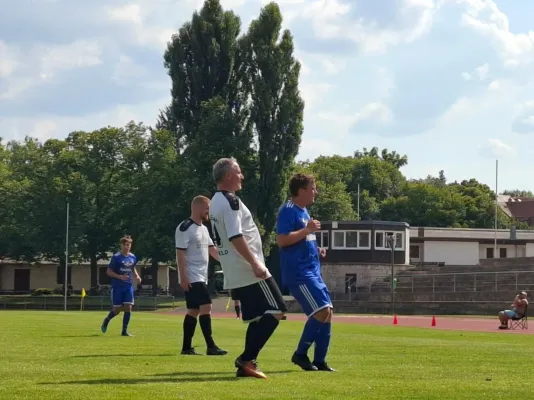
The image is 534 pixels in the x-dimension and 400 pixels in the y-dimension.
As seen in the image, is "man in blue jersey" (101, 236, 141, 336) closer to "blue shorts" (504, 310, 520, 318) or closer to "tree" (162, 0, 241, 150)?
"blue shorts" (504, 310, 520, 318)

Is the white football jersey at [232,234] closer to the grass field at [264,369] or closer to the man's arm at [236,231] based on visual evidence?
the man's arm at [236,231]

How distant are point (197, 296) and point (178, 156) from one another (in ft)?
197

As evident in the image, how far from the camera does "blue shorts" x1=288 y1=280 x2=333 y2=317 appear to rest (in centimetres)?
1051

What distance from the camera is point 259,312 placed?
31.8 ft

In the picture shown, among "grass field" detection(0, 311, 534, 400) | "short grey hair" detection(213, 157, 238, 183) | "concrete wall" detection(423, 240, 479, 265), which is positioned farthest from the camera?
"concrete wall" detection(423, 240, 479, 265)

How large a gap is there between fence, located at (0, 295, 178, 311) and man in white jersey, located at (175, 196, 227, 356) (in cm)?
5165

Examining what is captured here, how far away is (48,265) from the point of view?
96.1 metres

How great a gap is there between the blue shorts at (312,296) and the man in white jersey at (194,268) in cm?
328

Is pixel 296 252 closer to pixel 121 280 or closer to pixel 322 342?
pixel 322 342

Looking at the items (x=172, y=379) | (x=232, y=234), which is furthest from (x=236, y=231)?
(x=172, y=379)

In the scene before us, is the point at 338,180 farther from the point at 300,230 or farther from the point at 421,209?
the point at 300,230

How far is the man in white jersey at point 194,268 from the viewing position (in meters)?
13.7

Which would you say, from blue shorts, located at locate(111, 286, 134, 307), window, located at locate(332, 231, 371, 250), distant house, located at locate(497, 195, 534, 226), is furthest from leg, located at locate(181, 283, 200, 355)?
distant house, located at locate(497, 195, 534, 226)

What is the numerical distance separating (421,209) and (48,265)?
43235 millimetres
